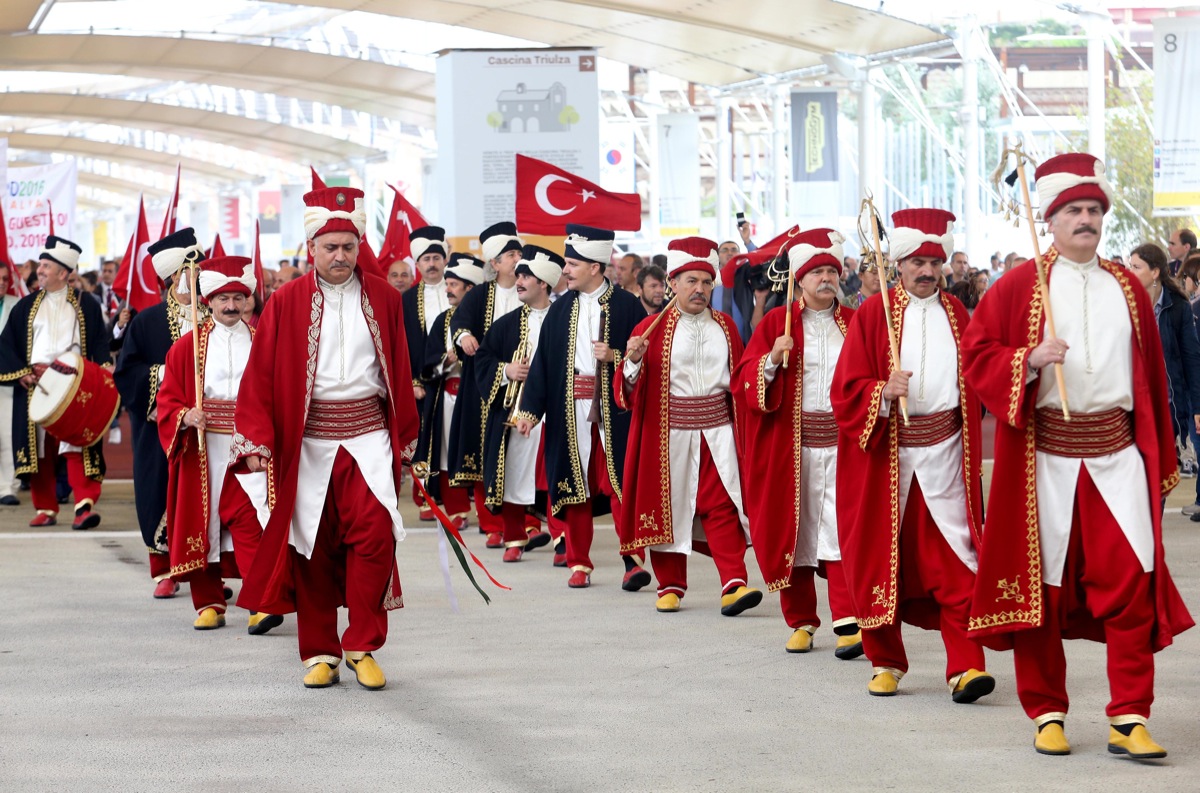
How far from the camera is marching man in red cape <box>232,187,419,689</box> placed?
20.7ft

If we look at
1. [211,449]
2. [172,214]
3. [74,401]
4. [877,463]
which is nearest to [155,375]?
[211,449]

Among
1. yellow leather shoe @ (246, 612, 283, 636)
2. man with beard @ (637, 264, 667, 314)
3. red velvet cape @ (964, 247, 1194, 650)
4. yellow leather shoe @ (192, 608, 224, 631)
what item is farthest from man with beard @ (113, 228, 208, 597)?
man with beard @ (637, 264, 667, 314)

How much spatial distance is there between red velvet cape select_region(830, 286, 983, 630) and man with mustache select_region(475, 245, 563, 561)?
3.77 metres

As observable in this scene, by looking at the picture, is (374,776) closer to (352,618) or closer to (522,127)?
(352,618)

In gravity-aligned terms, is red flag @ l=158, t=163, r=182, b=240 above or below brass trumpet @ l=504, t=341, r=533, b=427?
above

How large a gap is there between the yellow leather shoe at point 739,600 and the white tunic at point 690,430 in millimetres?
287

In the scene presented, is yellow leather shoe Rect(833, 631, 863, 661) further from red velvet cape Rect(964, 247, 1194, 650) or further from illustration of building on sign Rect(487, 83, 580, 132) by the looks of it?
illustration of building on sign Rect(487, 83, 580, 132)

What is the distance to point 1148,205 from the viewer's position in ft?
105

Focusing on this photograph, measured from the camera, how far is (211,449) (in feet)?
26.0

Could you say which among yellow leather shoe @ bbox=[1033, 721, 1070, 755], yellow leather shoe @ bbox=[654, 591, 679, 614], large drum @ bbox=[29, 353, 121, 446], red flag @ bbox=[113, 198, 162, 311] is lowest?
yellow leather shoe @ bbox=[654, 591, 679, 614]

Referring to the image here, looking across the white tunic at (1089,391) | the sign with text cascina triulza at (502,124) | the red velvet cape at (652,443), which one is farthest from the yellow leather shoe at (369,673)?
the sign with text cascina triulza at (502,124)

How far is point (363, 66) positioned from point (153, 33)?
421 centimetres

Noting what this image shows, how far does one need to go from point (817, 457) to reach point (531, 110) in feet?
22.4

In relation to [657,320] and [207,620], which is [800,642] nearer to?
[657,320]
